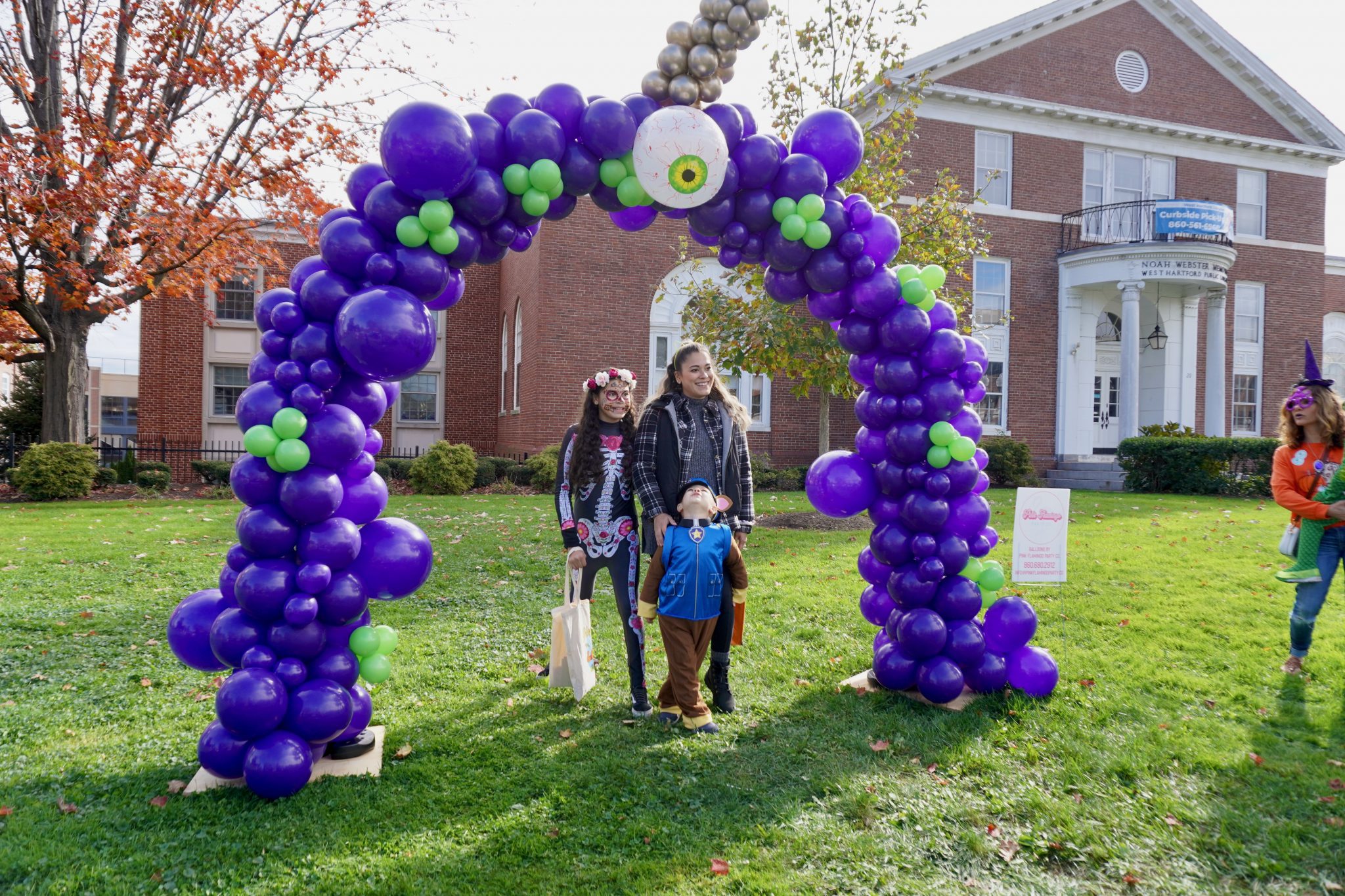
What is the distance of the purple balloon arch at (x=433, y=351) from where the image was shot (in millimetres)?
3342

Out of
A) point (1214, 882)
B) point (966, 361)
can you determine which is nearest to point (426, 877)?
point (1214, 882)

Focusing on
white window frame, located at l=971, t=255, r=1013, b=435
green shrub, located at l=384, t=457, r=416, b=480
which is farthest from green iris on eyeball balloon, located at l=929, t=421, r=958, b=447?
white window frame, located at l=971, t=255, r=1013, b=435

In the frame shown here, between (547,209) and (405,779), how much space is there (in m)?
2.74

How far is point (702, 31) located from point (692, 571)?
8.72ft

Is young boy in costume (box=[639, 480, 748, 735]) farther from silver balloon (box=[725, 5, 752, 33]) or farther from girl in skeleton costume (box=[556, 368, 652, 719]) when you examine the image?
silver balloon (box=[725, 5, 752, 33])

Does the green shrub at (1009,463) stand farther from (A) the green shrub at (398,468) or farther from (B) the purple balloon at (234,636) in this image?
(B) the purple balloon at (234,636)

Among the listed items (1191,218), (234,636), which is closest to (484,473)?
(234,636)

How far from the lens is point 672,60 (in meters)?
3.86

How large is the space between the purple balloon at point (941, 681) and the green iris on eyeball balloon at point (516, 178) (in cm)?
332

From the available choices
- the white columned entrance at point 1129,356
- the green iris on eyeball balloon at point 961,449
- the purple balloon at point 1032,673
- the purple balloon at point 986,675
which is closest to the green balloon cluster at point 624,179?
the green iris on eyeball balloon at point 961,449

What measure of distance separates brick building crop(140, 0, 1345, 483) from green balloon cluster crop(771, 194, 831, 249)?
1385 cm

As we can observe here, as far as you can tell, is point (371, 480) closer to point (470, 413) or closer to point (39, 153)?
point (39, 153)

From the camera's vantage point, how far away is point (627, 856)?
288cm

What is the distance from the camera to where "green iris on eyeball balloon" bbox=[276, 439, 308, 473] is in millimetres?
3299
